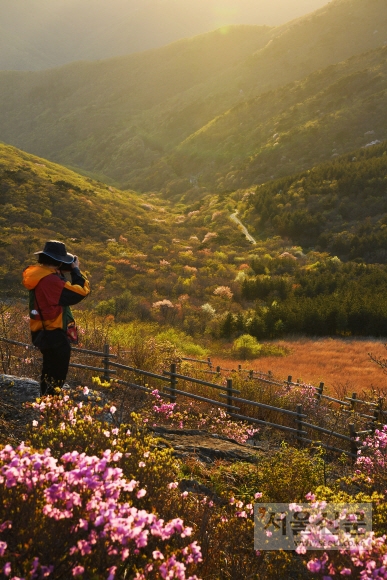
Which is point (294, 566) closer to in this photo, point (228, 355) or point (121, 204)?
point (228, 355)

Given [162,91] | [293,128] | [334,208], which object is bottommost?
[334,208]

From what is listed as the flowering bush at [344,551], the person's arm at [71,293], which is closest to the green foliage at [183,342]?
the person's arm at [71,293]

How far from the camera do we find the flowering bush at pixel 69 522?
2.17 metres

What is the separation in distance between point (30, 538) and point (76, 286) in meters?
3.36

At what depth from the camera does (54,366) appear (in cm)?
562

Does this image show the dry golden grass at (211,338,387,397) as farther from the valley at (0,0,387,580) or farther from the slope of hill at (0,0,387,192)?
the slope of hill at (0,0,387,192)

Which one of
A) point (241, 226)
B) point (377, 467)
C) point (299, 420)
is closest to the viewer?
point (377, 467)

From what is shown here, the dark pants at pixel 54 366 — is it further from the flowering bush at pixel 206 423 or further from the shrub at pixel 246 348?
the shrub at pixel 246 348

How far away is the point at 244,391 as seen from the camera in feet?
35.4

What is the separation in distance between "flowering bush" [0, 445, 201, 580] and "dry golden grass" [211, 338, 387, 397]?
51.7ft

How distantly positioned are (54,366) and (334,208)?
5264cm

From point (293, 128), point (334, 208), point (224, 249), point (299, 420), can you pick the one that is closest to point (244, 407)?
point (299, 420)

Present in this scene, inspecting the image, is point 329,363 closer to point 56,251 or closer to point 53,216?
point 56,251

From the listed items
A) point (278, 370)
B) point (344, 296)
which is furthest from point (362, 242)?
point (278, 370)
